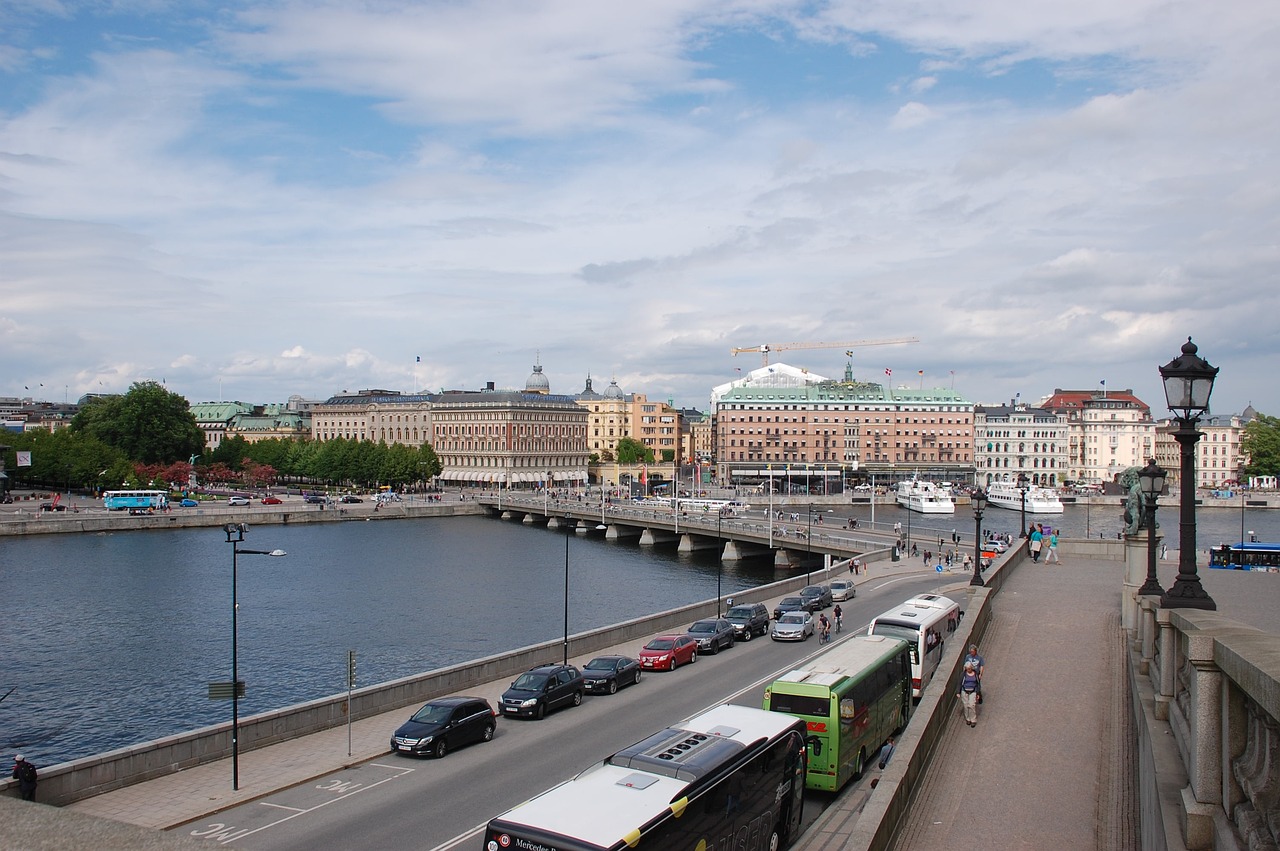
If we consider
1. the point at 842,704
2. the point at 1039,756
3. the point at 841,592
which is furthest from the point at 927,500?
the point at 1039,756

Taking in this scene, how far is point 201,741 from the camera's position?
80.6 ft

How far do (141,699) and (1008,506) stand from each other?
135 metres

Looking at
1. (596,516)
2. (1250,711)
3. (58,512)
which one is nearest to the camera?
(1250,711)

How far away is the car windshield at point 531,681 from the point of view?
96.5ft

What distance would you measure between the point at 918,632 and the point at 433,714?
45.2 ft

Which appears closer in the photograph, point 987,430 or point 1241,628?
point 1241,628

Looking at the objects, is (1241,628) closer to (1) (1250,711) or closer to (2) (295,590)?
(1) (1250,711)

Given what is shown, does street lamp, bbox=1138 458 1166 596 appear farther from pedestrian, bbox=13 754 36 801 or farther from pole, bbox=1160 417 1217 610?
pedestrian, bbox=13 754 36 801

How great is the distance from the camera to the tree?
608ft

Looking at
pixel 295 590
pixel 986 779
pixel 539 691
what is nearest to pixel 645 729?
pixel 539 691

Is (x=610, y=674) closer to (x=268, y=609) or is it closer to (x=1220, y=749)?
(x=1220, y=749)

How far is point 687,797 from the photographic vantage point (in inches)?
539

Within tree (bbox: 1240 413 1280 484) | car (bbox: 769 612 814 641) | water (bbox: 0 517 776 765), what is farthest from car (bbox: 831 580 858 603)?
tree (bbox: 1240 413 1280 484)

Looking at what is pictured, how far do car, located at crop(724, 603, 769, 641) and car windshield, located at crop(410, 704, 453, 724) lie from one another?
59.9 feet
